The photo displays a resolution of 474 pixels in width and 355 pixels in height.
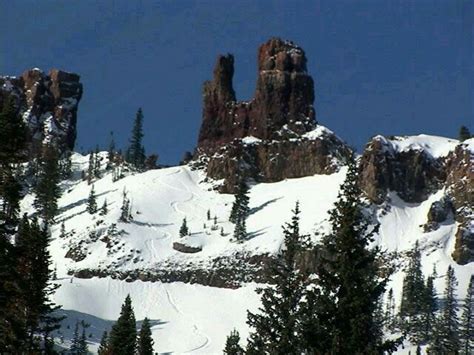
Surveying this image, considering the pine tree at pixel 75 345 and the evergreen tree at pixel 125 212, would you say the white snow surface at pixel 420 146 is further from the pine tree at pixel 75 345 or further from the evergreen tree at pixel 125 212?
the pine tree at pixel 75 345

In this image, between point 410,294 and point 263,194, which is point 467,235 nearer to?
point 410,294

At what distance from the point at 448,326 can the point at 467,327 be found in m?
3.34

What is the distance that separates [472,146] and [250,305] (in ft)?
241

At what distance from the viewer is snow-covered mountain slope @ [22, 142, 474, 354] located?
476 feet

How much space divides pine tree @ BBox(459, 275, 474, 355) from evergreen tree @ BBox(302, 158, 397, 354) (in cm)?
9420

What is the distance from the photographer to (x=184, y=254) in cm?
17188

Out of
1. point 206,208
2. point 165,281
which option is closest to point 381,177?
point 206,208

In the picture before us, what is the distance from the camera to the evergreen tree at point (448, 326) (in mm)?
111981

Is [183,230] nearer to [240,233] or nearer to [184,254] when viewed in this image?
[184,254]

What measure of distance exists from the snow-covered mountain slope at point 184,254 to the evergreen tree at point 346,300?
105 metres

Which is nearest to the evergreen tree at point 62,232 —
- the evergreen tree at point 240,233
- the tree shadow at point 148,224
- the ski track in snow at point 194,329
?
the tree shadow at point 148,224

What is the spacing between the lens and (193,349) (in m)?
126

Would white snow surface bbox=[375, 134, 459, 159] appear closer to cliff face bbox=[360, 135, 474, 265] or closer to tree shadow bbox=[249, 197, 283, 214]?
cliff face bbox=[360, 135, 474, 265]

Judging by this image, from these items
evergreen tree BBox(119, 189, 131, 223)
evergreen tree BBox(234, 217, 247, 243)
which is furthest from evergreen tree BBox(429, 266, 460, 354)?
evergreen tree BBox(119, 189, 131, 223)
